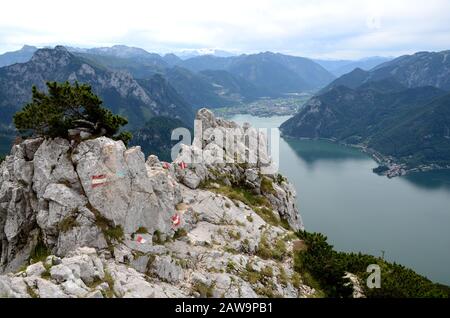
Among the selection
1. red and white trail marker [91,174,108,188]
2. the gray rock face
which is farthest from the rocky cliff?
the gray rock face

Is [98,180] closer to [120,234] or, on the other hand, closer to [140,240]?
[120,234]

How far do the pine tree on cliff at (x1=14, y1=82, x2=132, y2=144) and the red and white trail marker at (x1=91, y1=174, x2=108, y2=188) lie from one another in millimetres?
6055

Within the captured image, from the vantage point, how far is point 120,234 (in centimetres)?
3158

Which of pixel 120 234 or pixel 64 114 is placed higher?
pixel 64 114

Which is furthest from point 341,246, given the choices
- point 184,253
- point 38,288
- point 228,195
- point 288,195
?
point 38,288

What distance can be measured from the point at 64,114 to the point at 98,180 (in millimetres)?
8389

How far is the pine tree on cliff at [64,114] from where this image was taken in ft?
120

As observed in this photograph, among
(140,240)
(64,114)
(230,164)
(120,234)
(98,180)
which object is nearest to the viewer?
(120,234)

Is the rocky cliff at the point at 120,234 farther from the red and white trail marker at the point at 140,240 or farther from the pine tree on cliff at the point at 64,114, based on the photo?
the pine tree on cliff at the point at 64,114

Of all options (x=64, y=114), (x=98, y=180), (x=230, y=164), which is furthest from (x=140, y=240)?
(x=230, y=164)

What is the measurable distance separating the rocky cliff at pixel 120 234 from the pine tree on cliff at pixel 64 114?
1.56 m

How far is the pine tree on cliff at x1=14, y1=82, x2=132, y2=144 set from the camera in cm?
3650

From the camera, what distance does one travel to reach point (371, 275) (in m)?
37.8

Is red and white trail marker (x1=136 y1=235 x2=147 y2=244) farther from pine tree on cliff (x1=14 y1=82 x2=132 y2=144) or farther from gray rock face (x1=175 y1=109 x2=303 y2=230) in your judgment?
gray rock face (x1=175 y1=109 x2=303 y2=230)
